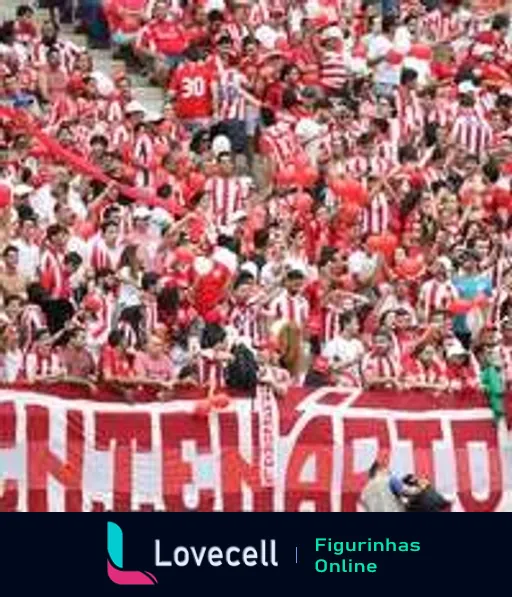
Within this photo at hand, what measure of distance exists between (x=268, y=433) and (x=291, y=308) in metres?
2.49

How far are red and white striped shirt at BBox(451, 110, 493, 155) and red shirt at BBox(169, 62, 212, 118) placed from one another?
1.95m

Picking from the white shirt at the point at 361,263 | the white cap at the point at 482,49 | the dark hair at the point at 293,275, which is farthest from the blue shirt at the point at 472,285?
the white cap at the point at 482,49

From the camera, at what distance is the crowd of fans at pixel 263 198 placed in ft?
62.1

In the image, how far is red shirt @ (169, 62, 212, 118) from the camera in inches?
924

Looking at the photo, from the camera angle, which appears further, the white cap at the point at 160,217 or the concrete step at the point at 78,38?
the concrete step at the point at 78,38

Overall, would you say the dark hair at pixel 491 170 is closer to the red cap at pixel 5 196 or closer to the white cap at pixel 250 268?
the white cap at pixel 250 268

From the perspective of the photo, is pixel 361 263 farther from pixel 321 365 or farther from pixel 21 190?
pixel 21 190

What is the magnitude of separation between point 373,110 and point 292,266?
3.28 metres

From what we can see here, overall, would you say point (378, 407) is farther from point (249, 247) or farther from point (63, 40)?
point (63, 40)

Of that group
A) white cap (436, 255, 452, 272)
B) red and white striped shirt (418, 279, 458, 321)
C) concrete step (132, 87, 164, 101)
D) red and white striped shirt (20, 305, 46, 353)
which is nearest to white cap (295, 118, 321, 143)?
concrete step (132, 87, 164, 101)

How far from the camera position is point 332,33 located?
80.7 feet

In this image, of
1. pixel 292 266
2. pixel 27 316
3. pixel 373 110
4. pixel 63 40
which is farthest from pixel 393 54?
pixel 27 316

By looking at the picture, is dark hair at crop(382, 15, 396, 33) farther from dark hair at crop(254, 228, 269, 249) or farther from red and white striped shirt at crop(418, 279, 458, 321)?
red and white striped shirt at crop(418, 279, 458, 321)

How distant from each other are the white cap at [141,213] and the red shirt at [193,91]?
2.18m
